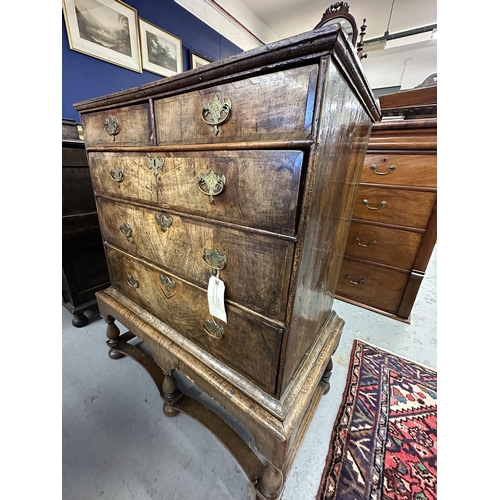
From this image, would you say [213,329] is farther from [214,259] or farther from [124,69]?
[124,69]

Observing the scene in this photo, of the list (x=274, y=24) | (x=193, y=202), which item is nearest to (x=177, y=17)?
(x=274, y=24)

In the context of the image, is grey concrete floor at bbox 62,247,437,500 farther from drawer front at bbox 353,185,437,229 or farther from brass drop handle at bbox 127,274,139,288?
drawer front at bbox 353,185,437,229

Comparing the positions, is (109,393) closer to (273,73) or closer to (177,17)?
(273,73)

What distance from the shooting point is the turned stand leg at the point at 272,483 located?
60 cm

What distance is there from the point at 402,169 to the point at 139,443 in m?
1.84

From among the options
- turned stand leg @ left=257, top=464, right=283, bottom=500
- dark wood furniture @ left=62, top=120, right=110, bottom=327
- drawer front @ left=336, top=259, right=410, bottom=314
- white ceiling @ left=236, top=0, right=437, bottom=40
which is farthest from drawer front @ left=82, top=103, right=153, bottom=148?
white ceiling @ left=236, top=0, right=437, bottom=40

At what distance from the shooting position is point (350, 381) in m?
1.10

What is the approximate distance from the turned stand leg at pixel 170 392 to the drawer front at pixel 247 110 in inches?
32.5

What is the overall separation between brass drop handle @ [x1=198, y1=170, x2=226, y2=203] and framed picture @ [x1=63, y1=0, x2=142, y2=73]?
1897 millimetres

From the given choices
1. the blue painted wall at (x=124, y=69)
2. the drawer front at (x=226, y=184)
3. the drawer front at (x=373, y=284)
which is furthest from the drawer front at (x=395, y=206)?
the blue painted wall at (x=124, y=69)

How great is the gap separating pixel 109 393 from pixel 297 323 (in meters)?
0.98

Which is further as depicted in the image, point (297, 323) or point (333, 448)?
point (333, 448)

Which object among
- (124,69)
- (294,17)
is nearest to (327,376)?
(124,69)

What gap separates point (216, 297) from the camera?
0.62 meters
